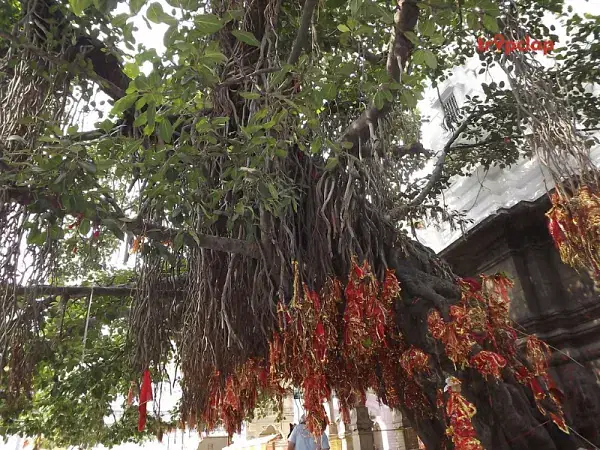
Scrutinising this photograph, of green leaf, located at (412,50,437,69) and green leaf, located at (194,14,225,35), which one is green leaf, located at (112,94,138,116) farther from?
green leaf, located at (412,50,437,69)

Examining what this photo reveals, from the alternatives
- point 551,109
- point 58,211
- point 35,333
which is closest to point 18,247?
point 58,211

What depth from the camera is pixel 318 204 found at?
3186 mm

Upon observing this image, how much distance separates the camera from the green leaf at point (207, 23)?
1.76m

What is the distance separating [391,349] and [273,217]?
130cm

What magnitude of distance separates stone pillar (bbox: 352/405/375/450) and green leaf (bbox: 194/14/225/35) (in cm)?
777

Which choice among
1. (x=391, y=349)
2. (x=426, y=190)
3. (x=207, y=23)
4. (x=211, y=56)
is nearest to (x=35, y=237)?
(x=211, y=56)

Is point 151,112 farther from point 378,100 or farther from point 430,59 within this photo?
point 430,59

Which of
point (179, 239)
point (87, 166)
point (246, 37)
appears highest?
point (246, 37)

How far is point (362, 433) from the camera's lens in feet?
27.0

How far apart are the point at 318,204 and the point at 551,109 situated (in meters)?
1.56

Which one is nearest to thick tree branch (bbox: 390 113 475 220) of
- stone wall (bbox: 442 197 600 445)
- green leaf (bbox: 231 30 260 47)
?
stone wall (bbox: 442 197 600 445)

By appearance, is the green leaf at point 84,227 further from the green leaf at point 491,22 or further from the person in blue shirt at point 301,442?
the person in blue shirt at point 301,442

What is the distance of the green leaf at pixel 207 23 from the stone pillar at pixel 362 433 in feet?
25.5

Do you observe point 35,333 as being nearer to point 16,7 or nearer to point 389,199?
point 16,7
